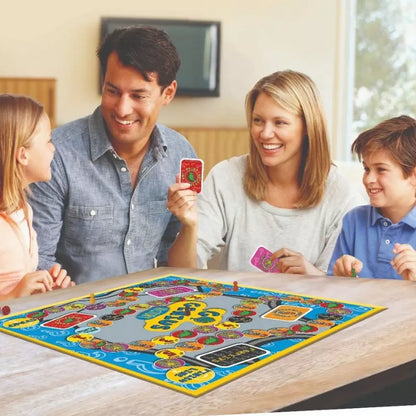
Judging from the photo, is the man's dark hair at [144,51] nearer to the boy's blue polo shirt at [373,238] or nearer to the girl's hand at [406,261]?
the boy's blue polo shirt at [373,238]

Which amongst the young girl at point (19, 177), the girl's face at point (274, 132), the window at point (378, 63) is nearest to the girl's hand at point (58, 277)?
the young girl at point (19, 177)

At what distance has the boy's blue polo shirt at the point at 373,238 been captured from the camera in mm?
1990

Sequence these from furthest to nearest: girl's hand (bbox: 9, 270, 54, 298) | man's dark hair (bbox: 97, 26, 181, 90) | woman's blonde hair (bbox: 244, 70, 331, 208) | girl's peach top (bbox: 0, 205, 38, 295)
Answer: woman's blonde hair (bbox: 244, 70, 331, 208) → man's dark hair (bbox: 97, 26, 181, 90) → girl's peach top (bbox: 0, 205, 38, 295) → girl's hand (bbox: 9, 270, 54, 298)

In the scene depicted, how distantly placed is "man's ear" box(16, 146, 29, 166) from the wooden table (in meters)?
0.77

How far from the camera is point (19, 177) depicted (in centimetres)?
184

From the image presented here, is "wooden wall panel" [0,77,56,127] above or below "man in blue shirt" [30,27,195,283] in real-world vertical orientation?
above

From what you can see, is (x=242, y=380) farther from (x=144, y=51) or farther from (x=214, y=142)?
(x=214, y=142)

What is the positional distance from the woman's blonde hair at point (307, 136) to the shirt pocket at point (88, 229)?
1.48 ft

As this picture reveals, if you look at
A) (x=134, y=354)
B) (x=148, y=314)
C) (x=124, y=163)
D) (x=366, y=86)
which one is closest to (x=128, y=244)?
(x=124, y=163)

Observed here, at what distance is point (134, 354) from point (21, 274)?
2.47 feet

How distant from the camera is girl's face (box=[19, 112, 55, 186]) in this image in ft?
6.07

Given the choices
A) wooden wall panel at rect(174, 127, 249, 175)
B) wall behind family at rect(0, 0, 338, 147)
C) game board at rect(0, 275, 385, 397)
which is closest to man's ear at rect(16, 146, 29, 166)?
game board at rect(0, 275, 385, 397)

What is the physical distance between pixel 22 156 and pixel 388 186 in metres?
1.00

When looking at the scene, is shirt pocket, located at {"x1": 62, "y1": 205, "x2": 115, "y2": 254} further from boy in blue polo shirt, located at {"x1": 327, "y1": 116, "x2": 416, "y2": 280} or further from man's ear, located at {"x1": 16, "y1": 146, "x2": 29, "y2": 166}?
boy in blue polo shirt, located at {"x1": 327, "y1": 116, "x2": 416, "y2": 280}
